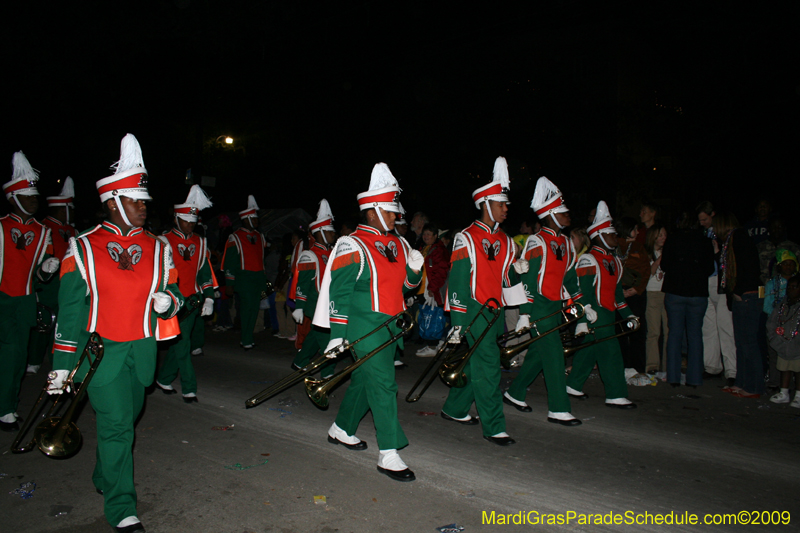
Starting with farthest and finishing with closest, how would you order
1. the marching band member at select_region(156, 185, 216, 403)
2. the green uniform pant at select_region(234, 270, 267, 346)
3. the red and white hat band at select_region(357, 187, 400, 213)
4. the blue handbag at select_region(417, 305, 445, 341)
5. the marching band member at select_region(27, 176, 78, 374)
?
the green uniform pant at select_region(234, 270, 267, 346) < the blue handbag at select_region(417, 305, 445, 341) < the marching band member at select_region(27, 176, 78, 374) < the marching band member at select_region(156, 185, 216, 403) < the red and white hat band at select_region(357, 187, 400, 213)

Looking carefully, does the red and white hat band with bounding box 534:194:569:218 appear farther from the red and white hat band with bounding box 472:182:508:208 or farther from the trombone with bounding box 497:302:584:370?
the trombone with bounding box 497:302:584:370

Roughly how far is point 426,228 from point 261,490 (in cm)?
662

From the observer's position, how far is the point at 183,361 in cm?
672

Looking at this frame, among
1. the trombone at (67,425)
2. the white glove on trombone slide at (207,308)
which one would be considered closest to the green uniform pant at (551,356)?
the white glove on trombone slide at (207,308)

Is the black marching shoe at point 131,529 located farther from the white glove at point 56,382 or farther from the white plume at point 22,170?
the white plume at point 22,170

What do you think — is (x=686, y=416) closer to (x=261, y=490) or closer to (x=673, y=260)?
(x=673, y=260)

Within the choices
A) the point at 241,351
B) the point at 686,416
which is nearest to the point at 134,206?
the point at 686,416

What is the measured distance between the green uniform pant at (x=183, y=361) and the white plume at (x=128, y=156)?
285 centimetres

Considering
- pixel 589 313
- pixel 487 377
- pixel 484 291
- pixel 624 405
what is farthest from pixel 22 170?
pixel 624 405

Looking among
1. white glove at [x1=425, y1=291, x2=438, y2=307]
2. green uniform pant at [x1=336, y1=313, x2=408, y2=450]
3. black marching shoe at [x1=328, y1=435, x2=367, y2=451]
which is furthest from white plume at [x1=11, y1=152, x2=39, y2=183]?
white glove at [x1=425, y1=291, x2=438, y2=307]

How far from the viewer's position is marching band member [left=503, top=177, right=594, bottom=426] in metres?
6.02

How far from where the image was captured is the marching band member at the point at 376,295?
4598 mm

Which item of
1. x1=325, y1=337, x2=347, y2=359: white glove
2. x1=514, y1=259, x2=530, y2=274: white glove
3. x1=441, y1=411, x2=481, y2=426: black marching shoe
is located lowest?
x1=441, y1=411, x2=481, y2=426: black marching shoe

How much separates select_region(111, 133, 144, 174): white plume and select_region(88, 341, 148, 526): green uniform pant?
1.22 metres
